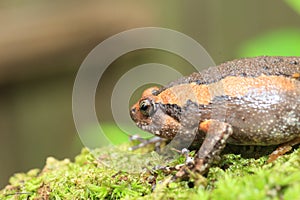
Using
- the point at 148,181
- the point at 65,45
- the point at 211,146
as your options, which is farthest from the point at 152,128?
the point at 65,45

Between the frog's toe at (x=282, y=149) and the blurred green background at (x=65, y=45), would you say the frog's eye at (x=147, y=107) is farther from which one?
the blurred green background at (x=65, y=45)

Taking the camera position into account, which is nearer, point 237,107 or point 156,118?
point 237,107

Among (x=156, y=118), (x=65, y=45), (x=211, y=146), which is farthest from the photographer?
(x=65, y=45)

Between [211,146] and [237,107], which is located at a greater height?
[237,107]

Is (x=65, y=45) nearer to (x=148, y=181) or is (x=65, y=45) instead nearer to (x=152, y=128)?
(x=152, y=128)

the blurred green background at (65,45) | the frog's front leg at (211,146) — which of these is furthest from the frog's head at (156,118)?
the blurred green background at (65,45)

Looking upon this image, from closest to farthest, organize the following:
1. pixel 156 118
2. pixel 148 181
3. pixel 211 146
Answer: pixel 211 146, pixel 148 181, pixel 156 118
